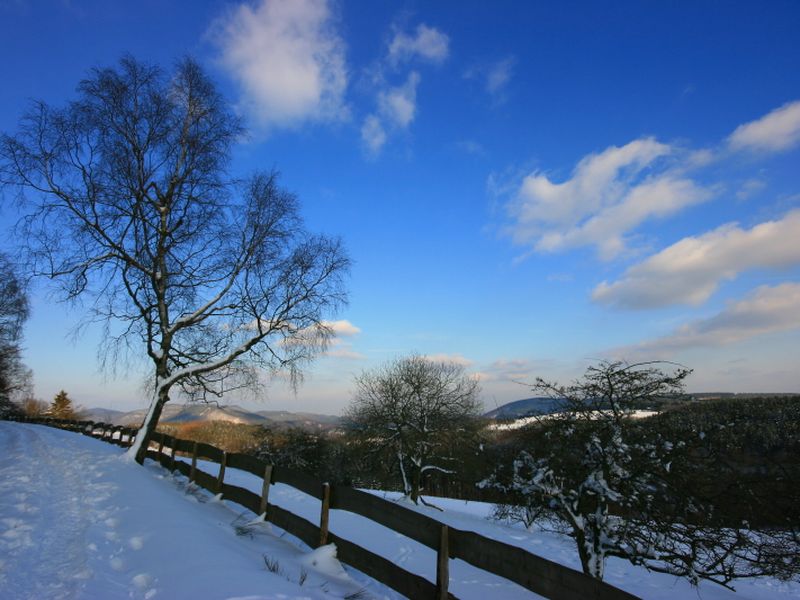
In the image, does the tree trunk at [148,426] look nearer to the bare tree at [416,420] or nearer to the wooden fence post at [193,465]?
the wooden fence post at [193,465]

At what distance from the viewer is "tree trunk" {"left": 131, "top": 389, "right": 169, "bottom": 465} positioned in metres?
12.5

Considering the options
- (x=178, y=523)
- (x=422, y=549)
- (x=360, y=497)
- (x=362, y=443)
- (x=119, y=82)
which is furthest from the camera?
(x=362, y=443)

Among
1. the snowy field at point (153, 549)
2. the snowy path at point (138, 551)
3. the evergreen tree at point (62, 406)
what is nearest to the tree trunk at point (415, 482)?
the snowy field at point (153, 549)

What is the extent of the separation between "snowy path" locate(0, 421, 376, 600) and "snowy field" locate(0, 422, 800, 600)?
0.01m

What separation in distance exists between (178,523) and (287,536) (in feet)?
4.67

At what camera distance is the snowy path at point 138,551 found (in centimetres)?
370

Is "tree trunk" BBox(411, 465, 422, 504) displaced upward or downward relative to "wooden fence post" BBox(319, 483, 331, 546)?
downward

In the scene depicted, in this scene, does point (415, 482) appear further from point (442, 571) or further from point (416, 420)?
point (442, 571)

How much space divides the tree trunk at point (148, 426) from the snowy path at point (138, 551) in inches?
176

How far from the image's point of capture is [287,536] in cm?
593

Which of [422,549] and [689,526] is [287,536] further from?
[689,526]

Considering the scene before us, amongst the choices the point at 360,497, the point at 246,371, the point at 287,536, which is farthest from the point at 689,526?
the point at 246,371

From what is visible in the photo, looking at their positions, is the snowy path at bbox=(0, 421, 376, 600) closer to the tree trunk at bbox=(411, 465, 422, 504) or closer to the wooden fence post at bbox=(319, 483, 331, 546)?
the wooden fence post at bbox=(319, 483, 331, 546)

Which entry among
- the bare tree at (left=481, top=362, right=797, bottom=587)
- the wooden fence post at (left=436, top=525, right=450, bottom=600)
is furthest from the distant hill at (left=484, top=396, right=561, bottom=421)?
the wooden fence post at (left=436, top=525, right=450, bottom=600)
